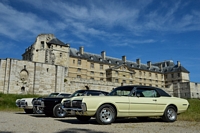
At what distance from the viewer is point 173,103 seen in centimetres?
923

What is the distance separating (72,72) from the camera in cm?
5075

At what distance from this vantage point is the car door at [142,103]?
324 inches

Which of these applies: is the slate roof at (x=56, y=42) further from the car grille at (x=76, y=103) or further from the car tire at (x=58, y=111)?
the car grille at (x=76, y=103)

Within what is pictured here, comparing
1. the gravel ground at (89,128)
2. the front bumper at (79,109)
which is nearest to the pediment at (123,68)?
the front bumper at (79,109)

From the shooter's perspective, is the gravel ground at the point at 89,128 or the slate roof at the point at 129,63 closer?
the gravel ground at the point at 89,128

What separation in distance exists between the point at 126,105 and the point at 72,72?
43430 millimetres

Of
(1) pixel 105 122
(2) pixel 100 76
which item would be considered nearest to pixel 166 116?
(1) pixel 105 122

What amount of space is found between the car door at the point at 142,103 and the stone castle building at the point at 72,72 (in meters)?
26.5

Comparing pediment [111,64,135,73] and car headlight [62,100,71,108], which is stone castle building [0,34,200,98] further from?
car headlight [62,100,71,108]

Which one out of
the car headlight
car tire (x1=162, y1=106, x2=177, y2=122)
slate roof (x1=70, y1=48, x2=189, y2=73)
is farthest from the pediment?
the car headlight

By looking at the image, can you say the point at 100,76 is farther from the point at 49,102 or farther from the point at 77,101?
the point at 77,101

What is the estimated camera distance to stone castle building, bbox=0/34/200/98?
1246 inches

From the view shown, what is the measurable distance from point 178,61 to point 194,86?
15.5m

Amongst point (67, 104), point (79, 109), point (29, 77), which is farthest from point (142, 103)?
point (29, 77)
